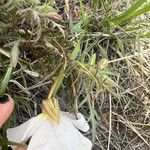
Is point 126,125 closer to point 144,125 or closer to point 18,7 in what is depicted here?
point 144,125

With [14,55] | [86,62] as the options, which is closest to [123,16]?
[86,62]

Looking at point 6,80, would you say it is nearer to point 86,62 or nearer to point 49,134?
point 49,134

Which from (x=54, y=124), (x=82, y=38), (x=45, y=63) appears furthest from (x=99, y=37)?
(x=54, y=124)

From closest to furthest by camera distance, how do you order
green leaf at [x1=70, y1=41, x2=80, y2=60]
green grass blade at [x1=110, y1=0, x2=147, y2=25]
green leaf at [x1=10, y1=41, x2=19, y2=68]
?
green leaf at [x1=10, y1=41, x2=19, y2=68]
green leaf at [x1=70, y1=41, x2=80, y2=60]
green grass blade at [x1=110, y1=0, x2=147, y2=25]

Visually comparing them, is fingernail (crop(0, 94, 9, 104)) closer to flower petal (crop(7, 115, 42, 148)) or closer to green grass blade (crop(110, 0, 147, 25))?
flower petal (crop(7, 115, 42, 148))

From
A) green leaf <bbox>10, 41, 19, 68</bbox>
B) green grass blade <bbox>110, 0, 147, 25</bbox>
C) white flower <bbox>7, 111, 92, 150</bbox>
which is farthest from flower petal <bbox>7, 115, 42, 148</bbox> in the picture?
green grass blade <bbox>110, 0, 147, 25</bbox>
